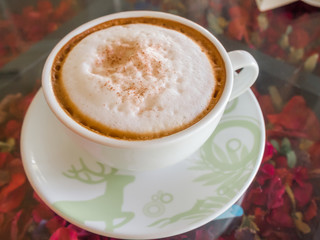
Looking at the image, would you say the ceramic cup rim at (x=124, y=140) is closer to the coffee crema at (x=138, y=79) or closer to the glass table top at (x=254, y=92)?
the coffee crema at (x=138, y=79)

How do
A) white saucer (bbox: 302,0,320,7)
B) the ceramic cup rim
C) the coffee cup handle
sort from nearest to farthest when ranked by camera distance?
1. the ceramic cup rim
2. the coffee cup handle
3. white saucer (bbox: 302,0,320,7)

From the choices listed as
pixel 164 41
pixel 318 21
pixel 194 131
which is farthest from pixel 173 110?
pixel 318 21

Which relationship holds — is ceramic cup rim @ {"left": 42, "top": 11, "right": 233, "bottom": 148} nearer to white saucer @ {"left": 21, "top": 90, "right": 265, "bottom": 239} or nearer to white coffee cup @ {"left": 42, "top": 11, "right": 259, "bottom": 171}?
white coffee cup @ {"left": 42, "top": 11, "right": 259, "bottom": 171}

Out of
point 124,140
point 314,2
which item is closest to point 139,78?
point 124,140

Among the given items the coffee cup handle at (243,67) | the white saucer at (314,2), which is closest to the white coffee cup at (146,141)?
the coffee cup handle at (243,67)

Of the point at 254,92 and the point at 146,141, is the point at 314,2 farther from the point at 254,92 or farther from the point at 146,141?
the point at 146,141

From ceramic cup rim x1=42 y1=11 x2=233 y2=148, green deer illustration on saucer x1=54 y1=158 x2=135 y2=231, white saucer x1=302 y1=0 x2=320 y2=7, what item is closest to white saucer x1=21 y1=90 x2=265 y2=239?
green deer illustration on saucer x1=54 y1=158 x2=135 y2=231
